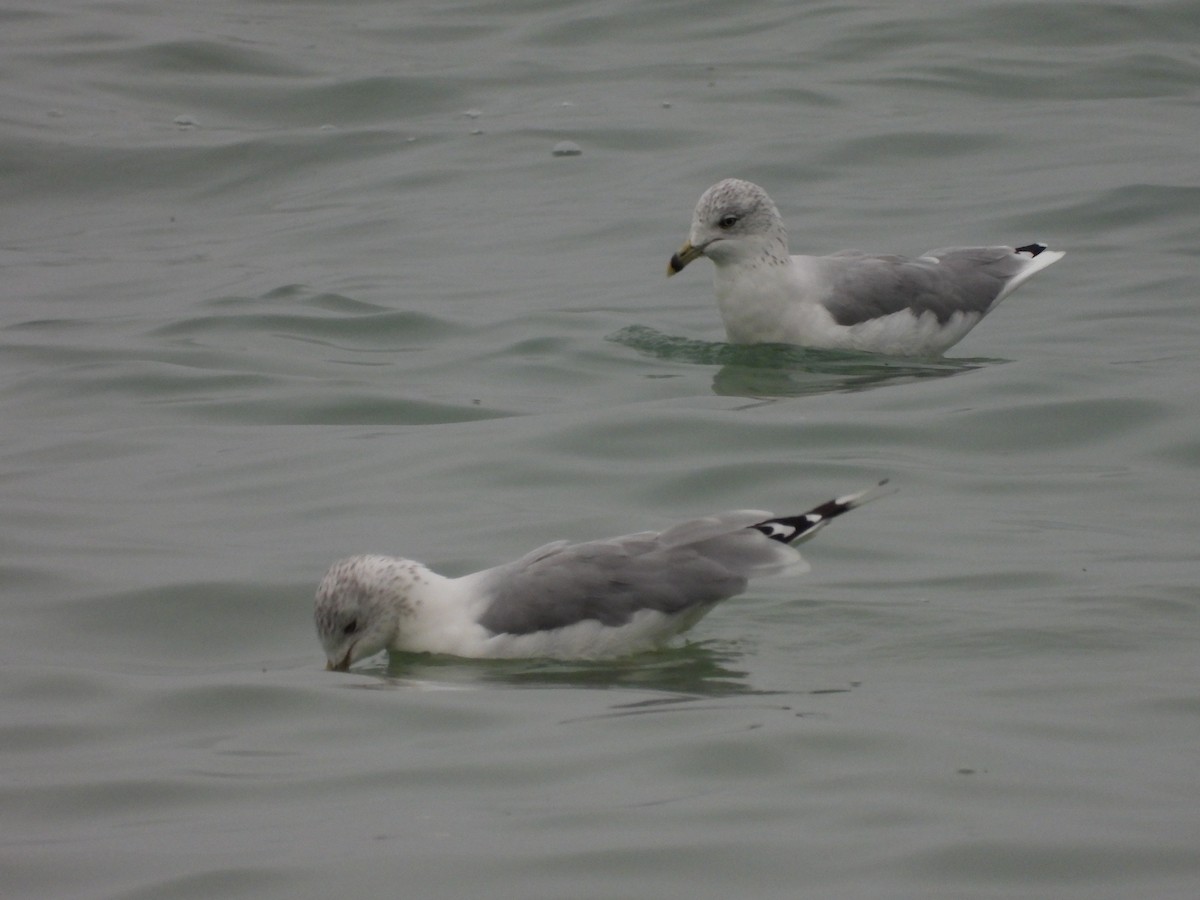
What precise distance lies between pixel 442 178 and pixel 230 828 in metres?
11.8

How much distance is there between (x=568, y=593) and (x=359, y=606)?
74cm

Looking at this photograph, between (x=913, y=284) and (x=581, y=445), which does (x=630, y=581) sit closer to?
(x=581, y=445)

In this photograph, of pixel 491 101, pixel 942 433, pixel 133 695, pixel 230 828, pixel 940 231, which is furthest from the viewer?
pixel 491 101

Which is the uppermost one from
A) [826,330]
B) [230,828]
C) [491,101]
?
[491,101]

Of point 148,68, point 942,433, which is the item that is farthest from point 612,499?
point 148,68

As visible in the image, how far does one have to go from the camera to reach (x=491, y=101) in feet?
61.2

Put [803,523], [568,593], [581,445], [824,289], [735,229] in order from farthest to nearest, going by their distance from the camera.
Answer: [735,229]
[824,289]
[581,445]
[803,523]
[568,593]

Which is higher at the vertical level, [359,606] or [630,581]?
[630,581]

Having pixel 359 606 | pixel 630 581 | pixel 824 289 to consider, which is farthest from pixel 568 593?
pixel 824 289

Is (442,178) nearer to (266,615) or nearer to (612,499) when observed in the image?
(612,499)

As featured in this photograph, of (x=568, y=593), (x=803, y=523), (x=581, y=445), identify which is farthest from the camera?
(x=581, y=445)

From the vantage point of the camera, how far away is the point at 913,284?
11344 mm

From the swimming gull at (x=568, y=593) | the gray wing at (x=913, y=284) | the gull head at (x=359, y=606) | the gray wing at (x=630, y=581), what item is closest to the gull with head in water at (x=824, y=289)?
the gray wing at (x=913, y=284)

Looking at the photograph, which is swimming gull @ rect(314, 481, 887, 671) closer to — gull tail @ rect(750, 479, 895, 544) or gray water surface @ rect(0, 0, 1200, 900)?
gull tail @ rect(750, 479, 895, 544)
